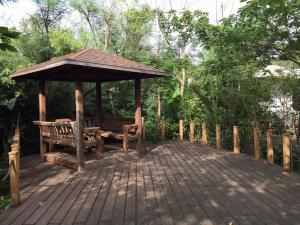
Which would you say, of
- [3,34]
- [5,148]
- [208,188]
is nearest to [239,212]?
[208,188]

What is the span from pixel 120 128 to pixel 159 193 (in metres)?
3.97

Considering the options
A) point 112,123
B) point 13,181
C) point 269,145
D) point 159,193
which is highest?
point 112,123

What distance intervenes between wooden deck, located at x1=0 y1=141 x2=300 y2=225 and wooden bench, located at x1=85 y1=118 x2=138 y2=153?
62cm

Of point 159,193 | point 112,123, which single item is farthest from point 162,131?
point 159,193

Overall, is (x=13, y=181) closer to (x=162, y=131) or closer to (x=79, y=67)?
(x=79, y=67)

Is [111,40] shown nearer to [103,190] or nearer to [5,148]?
[5,148]

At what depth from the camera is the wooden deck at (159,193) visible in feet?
10.9

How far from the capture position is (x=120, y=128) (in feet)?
26.1

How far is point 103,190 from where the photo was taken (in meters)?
4.39

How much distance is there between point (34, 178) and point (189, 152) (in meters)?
4.23

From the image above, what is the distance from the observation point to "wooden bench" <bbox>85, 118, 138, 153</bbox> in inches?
272

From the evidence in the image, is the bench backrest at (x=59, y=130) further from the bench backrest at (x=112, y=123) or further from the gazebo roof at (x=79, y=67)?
the bench backrest at (x=112, y=123)

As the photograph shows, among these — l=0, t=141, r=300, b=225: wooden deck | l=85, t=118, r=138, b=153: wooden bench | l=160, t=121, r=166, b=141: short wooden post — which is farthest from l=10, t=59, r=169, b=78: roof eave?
l=160, t=121, r=166, b=141: short wooden post

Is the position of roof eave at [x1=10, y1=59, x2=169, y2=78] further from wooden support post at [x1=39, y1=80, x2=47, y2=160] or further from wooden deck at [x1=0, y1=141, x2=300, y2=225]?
wooden deck at [x1=0, y1=141, x2=300, y2=225]
